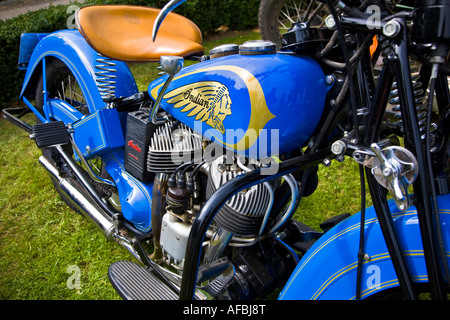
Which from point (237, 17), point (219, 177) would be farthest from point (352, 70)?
point (237, 17)

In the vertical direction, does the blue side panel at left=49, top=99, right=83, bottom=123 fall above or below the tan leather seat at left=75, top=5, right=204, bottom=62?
below

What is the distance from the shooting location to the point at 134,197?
72.4 inches

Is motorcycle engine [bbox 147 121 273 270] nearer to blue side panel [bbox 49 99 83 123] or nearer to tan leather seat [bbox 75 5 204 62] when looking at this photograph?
tan leather seat [bbox 75 5 204 62]

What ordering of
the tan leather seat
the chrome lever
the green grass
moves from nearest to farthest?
the chrome lever
the tan leather seat
the green grass

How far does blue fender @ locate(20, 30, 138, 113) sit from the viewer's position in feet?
6.69

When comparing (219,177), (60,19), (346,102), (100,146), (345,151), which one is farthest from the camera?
(60,19)

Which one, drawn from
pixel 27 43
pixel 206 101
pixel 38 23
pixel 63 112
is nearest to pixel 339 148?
pixel 206 101

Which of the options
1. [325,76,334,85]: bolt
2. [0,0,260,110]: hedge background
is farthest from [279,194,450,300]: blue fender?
[0,0,260,110]: hedge background

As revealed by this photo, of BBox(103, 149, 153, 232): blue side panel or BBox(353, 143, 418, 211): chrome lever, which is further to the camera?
BBox(103, 149, 153, 232): blue side panel

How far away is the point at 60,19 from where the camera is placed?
4898 mm

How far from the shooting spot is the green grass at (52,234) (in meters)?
2.14

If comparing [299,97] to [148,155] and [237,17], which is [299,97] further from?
[237,17]

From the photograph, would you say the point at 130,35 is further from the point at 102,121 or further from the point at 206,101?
the point at 206,101

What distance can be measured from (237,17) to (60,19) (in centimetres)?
303
